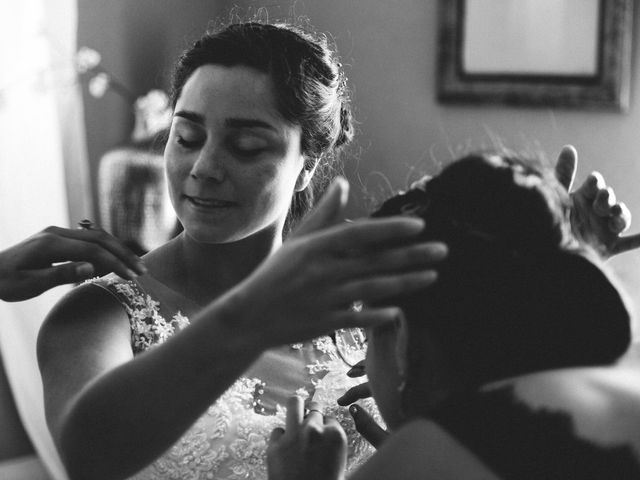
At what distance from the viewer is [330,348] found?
163 cm

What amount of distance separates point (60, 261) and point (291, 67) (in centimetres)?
55

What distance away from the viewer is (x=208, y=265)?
1522 mm

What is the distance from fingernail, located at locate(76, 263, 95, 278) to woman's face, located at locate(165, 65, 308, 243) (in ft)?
0.96

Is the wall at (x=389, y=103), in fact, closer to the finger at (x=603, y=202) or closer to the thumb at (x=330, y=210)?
the finger at (x=603, y=202)

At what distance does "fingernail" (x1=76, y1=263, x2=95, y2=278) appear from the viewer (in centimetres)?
111

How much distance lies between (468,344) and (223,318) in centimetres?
26

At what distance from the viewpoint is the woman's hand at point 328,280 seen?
26.7 inches

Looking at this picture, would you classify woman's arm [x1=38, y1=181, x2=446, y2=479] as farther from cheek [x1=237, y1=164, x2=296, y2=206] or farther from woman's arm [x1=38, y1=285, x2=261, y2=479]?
cheek [x1=237, y1=164, x2=296, y2=206]

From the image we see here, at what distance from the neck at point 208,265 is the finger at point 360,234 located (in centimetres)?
84

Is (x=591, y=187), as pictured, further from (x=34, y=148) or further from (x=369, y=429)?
(x=34, y=148)

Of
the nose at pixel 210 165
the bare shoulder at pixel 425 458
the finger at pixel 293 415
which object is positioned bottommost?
the finger at pixel 293 415

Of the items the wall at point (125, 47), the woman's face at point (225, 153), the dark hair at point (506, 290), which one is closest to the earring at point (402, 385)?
the dark hair at point (506, 290)

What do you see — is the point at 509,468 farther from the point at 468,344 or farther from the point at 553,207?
the point at 553,207

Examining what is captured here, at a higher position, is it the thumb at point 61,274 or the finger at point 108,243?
the finger at point 108,243
